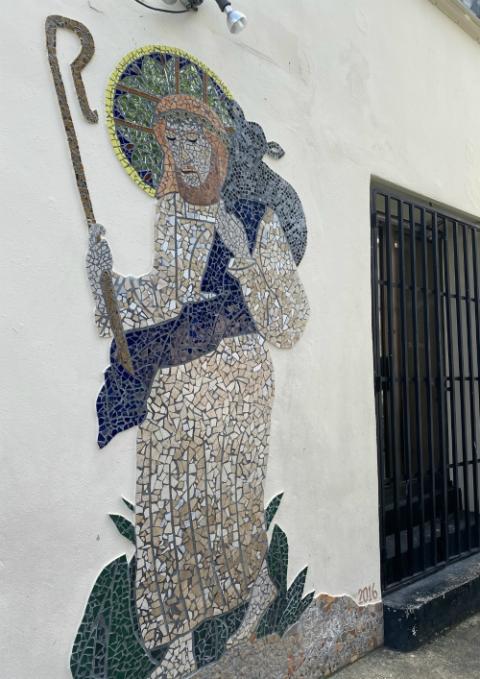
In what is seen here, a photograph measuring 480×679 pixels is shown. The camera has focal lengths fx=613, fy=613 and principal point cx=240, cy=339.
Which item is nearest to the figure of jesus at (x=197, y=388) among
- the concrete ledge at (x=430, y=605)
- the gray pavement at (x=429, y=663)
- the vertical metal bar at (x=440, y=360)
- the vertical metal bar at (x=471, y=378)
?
the gray pavement at (x=429, y=663)

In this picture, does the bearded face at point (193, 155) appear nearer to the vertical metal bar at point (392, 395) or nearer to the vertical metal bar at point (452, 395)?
the vertical metal bar at point (392, 395)

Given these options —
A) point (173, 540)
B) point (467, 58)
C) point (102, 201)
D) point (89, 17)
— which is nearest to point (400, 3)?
point (467, 58)

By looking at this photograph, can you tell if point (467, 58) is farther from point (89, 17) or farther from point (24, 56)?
point (24, 56)

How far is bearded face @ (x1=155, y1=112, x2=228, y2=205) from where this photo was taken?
2607mm

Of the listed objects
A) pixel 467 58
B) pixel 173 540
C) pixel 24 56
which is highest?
pixel 467 58

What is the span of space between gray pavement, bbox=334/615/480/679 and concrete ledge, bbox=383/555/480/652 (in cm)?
7

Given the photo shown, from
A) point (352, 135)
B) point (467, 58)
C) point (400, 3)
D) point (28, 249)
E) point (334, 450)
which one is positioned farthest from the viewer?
point (467, 58)

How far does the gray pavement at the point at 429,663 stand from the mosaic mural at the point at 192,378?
0.58 m

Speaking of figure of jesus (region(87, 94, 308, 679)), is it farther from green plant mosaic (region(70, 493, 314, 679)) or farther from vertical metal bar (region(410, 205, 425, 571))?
vertical metal bar (region(410, 205, 425, 571))

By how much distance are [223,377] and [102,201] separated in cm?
91

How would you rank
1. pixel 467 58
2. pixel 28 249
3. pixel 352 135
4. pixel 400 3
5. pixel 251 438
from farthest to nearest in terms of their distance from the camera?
pixel 467 58, pixel 400 3, pixel 352 135, pixel 251 438, pixel 28 249

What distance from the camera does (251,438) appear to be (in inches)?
111

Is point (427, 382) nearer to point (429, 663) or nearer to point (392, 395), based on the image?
point (392, 395)

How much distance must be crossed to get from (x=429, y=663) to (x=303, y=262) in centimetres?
229
